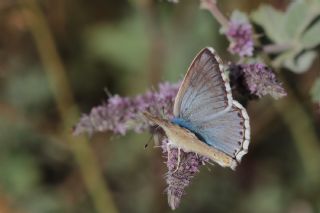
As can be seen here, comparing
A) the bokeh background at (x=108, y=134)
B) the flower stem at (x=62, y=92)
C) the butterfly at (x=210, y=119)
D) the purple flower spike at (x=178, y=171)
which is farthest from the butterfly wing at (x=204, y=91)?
the flower stem at (x=62, y=92)

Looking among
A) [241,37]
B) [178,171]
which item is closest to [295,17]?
[241,37]

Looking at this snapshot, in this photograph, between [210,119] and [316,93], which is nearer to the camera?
[210,119]

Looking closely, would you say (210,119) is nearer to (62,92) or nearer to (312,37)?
(312,37)

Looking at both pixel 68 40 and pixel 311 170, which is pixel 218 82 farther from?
pixel 68 40

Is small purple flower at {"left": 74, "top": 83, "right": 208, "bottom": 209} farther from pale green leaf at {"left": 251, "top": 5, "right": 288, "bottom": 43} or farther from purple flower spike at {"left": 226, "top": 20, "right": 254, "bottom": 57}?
pale green leaf at {"left": 251, "top": 5, "right": 288, "bottom": 43}

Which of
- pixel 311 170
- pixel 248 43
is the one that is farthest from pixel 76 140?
pixel 248 43

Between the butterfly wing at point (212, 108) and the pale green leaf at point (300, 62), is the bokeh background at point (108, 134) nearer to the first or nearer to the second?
the pale green leaf at point (300, 62)
